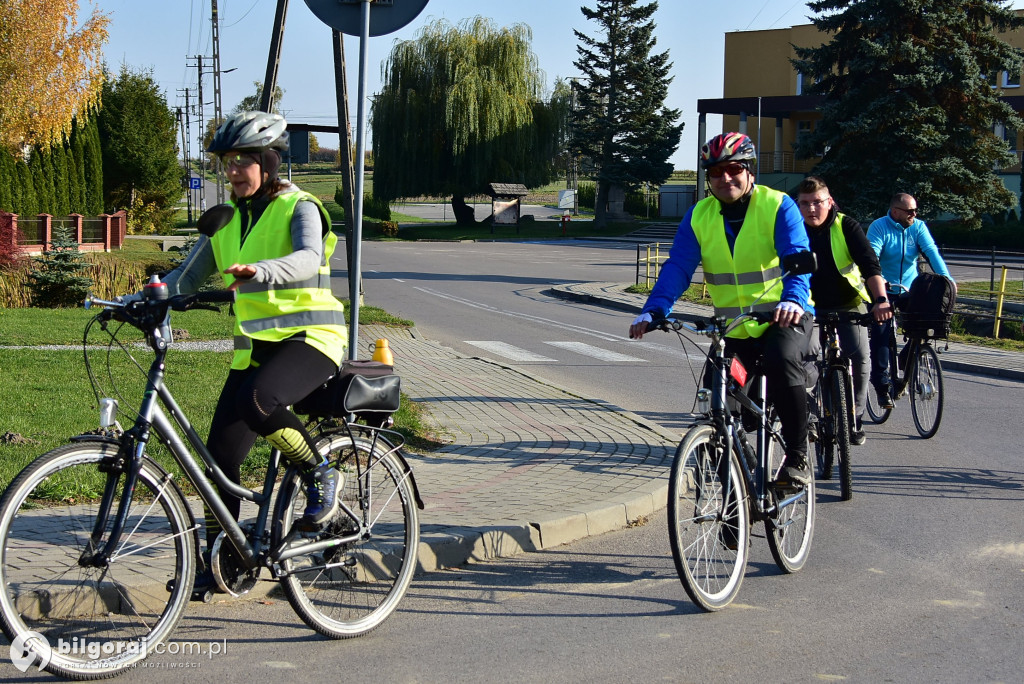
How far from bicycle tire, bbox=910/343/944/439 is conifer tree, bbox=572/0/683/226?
5705cm

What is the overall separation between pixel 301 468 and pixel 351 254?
364cm

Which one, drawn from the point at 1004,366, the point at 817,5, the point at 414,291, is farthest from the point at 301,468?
the point at 817,5

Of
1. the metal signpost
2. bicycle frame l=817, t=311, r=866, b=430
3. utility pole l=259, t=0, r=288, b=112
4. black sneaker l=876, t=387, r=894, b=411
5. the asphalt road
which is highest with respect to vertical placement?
utility pole l=259, t=0, r=288, b=112

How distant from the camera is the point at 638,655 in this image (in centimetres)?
418

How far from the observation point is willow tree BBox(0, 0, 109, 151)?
30578mm

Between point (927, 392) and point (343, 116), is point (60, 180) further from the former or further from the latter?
point (927, 392)

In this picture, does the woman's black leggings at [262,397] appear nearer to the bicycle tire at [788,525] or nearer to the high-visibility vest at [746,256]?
the high-visibility vest at [746,256]

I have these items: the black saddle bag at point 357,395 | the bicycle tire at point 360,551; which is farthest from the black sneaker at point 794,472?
the black saddle bag at point 357,395

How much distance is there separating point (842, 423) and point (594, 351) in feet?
29.4

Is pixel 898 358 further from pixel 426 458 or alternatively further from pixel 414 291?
pixel 414 291

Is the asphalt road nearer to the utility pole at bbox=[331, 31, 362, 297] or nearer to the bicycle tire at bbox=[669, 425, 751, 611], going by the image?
the bicycle tire at bbox=[669, 425, 751, 611]

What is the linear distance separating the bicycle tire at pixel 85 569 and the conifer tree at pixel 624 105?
6246 cm

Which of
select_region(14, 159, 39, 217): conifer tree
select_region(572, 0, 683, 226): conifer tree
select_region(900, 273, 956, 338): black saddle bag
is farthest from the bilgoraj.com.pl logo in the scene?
select_region(572, 0, 683, 226): conifer tree

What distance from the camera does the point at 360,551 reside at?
454cm
